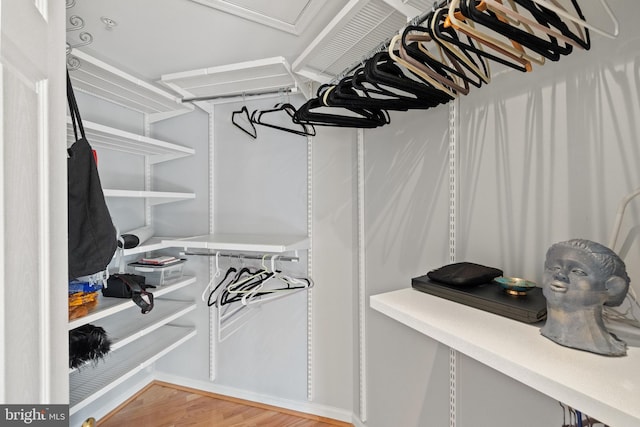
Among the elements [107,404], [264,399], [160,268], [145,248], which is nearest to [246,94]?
[145,248]

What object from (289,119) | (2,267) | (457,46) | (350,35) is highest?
(350,35)

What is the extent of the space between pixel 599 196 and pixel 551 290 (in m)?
0.37

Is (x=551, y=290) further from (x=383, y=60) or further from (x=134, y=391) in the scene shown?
(x=134, y=391)

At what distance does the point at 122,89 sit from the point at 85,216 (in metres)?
0.84

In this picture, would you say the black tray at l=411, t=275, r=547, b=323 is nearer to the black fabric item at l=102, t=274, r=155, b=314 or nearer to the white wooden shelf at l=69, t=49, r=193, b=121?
the black fabric item at l=102, t=274, r=155, b=314

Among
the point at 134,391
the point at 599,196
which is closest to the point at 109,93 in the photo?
the point at 134,391

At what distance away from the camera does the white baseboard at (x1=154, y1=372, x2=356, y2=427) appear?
5.17ft

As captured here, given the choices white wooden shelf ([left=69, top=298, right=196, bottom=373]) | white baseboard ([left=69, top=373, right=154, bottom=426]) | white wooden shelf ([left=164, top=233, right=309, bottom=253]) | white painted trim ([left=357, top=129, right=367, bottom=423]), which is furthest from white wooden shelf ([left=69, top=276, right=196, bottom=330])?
white painted trim ([left=357, top=129, right=367, bottom=423])

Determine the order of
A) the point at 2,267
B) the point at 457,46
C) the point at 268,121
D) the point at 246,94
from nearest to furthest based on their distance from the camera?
the point at 2,267
the point at 457,46
the point at 246,94
the point at 268,121

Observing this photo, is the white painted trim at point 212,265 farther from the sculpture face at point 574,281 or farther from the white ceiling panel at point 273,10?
the sculpture face at point 574,281

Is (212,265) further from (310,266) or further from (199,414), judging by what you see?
(199,414)

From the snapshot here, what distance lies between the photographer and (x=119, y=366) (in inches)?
58.3

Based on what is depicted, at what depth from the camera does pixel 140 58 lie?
1423 millimetres

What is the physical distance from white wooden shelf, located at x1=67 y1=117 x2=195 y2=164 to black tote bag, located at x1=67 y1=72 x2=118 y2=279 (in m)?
0.27
